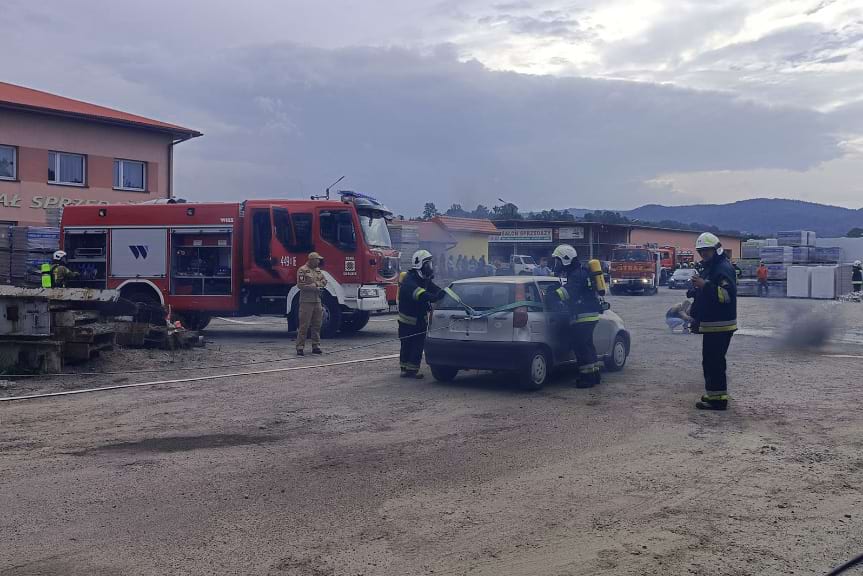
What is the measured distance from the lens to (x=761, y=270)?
1551 inches

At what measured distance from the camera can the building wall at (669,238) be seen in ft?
231

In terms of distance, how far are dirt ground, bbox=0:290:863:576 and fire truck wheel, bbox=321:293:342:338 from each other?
18.9 feet

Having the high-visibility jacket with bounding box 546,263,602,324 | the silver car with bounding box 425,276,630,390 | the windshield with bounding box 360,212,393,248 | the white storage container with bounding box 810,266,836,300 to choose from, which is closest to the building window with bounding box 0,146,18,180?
the windshield with bounding box 360,212,393,248

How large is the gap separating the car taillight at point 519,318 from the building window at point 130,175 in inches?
993

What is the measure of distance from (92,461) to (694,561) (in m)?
4.97

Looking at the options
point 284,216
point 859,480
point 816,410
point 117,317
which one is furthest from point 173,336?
point 859,480

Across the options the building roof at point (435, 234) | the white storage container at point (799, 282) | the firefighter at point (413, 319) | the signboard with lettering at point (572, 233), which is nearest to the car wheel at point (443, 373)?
the firefighter at point (413, 319)

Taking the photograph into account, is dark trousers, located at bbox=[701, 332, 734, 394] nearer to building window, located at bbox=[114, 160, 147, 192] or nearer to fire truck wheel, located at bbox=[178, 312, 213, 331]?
fire truck wheel, located at bbox=[178, 312, 213, 331]

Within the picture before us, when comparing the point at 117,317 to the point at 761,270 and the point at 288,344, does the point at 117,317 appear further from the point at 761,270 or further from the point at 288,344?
the point at 761,270

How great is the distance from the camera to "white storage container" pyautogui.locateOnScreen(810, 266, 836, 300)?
1447 inches

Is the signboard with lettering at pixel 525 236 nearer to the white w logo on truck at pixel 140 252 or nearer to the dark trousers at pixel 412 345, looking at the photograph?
the white w logo on truck at pixel 140 252

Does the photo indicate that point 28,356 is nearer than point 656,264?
Yes

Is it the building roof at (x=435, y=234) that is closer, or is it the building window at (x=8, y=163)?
the building window at (x=8, y=163)

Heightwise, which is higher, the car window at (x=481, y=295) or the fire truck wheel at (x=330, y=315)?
the car window at (x=481, y=295)
